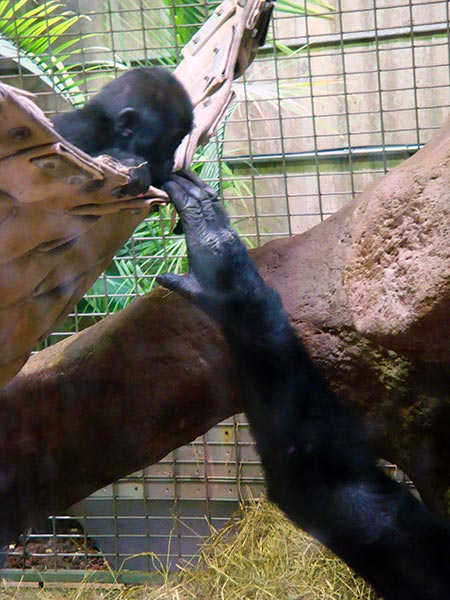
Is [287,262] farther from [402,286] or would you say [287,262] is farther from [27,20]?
[27,20]

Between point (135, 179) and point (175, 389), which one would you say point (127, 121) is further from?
point (175, 389)

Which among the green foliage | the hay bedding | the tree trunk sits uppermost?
the green foliage

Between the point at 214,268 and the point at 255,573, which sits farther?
the point at 255,573

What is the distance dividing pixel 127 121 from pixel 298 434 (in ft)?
1.88

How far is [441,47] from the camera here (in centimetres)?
217

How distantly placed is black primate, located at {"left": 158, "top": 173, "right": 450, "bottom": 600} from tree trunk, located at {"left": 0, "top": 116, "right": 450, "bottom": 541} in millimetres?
180

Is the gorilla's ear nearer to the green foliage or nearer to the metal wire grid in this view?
the green foliage

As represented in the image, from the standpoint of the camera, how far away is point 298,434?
45.3 inches

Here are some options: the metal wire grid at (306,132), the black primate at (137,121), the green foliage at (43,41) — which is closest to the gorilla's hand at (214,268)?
the black primate at (137,121)

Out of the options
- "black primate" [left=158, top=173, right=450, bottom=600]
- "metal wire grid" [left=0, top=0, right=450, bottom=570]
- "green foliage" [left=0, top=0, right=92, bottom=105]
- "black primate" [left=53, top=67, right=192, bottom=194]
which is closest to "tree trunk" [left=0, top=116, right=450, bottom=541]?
"black primate" [left=158, top=173, right=450, bottom=600]

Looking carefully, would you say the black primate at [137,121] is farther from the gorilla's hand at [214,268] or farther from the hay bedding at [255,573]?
the hay bedding at [255,573]

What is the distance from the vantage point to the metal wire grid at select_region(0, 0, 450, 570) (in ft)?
7.04

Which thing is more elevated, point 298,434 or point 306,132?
point 306,132

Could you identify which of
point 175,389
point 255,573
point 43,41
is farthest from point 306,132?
point 255,573
